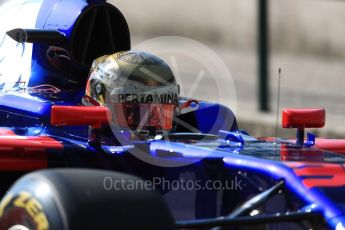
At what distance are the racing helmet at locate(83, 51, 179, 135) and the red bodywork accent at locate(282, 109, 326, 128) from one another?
63 centimetres

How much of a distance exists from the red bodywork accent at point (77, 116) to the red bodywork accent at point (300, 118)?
1.06m

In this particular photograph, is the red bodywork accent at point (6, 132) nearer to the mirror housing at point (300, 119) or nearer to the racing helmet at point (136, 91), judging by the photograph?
the racing helmet at point (136, 91)

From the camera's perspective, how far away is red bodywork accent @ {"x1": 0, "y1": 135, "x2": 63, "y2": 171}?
5.19 meters

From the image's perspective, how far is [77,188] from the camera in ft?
13.6

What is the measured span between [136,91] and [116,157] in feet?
1.45

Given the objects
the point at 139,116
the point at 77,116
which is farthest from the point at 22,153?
the point at 139,116

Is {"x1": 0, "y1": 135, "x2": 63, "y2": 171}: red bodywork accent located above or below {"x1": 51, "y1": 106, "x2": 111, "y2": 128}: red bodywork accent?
below

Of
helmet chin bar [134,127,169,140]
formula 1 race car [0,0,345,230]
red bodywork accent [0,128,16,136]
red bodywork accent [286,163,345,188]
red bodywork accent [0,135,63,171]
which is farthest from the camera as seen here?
red bodywork accent [0,128,16,136]

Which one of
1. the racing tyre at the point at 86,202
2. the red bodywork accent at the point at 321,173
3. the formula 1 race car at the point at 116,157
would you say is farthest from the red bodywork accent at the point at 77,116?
the red bodywork accent at the point at 321,173

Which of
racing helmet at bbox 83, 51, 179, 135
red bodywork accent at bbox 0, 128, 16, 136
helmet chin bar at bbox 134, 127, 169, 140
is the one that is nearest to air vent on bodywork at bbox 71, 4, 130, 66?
racing helmet at bbox 83, 51, 179, 135

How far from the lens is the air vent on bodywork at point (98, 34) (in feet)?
20.6

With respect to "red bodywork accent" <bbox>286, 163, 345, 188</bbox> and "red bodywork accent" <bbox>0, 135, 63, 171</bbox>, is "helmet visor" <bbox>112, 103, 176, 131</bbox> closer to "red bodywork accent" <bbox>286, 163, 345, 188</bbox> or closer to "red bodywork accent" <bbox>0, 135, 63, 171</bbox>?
"red bodywork accent" <bbox>0, 135, 63, 171</bbox>

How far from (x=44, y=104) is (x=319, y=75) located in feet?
31.5

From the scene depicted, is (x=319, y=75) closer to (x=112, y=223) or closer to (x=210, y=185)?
(x=210, y=185)
